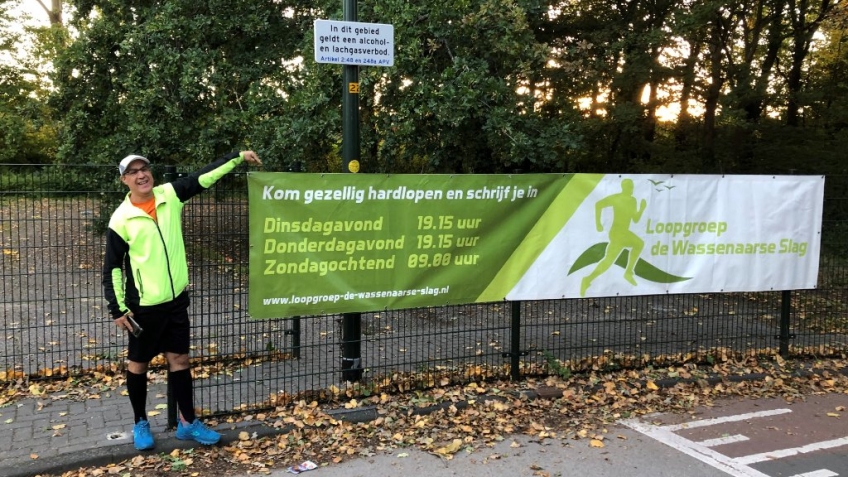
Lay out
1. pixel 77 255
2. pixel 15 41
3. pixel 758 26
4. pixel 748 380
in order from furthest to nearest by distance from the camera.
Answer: pixel 15 41 < pixel 758 26 < pixel 748 380 < pixel 77 255

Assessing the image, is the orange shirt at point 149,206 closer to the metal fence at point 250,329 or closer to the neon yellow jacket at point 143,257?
the neon yellow jacket at point 143,257

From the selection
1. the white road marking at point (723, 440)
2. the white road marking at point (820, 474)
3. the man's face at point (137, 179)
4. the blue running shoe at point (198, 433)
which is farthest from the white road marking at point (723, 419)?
the man's face at point (137, 179)

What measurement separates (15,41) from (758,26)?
28458mm

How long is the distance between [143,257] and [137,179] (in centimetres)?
52

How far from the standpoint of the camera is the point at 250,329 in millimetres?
6617

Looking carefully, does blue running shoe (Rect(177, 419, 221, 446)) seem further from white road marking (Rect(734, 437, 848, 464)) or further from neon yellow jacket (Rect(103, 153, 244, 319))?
white road marking (Rect(734, 437, 848, 464))

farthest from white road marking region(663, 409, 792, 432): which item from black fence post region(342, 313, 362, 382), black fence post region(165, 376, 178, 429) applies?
black fence post region(165, 376, 178, 429)

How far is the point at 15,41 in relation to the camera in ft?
87.1

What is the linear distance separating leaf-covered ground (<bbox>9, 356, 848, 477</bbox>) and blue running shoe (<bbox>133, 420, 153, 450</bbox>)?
0.29ft

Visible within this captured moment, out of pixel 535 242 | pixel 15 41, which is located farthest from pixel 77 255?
pixel 15 41

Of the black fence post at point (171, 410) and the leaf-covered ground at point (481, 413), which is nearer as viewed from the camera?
the leaf-covered ground at point (481, 413)

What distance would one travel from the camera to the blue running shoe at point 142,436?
4.26 meters

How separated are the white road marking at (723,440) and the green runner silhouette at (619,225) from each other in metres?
1.63

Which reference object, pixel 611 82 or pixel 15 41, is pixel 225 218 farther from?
pixel 15 41
